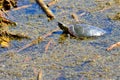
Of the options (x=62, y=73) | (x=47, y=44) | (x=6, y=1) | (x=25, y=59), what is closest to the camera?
(x=62, y=73)

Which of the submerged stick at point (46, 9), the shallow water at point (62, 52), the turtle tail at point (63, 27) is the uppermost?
the submerged stick at point (46, 9)

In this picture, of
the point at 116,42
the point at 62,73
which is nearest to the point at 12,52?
the point at 62,73

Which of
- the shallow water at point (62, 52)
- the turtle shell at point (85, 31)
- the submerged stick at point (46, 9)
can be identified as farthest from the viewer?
the submerged stick at point (46, 9)

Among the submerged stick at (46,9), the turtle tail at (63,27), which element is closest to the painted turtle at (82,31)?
the turtle tail at (63,27)

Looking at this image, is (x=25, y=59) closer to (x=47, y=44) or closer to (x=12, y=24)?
(x=47, y=44)

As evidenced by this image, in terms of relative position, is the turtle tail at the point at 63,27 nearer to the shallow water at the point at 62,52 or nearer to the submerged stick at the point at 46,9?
the shallow water at the point at 62,52

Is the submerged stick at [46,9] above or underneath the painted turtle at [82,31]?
above

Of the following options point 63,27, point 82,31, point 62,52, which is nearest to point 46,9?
point 63,27

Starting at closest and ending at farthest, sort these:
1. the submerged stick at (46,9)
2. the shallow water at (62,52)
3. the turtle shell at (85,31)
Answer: the shallow water at (62,52) < the turtle shell at (85,31) < the submerged stick at (46,9)

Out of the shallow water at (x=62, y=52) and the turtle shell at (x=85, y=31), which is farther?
the turtle shell at (x=85, y=31)
